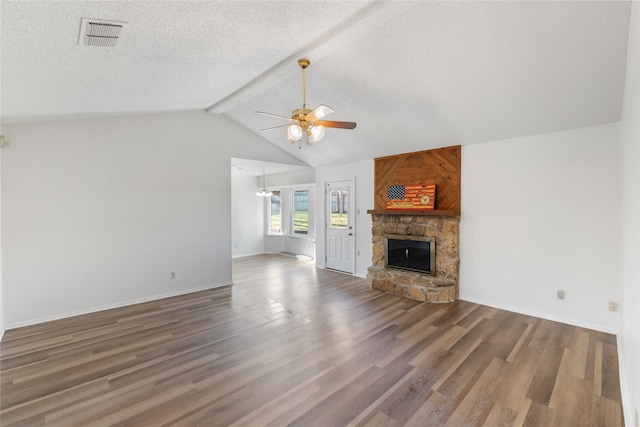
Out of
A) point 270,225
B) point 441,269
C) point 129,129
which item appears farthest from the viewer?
point 270,225

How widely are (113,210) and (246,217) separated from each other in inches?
190

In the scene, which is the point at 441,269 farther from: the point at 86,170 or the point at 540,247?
the point at 86,170

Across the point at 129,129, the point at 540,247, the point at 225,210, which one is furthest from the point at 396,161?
the point at 129,129

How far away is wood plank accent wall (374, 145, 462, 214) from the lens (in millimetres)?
4902

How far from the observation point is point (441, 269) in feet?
16.3

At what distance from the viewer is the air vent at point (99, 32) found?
2086mm

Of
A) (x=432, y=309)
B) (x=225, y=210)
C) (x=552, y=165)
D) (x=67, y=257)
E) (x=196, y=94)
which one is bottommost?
(x=432, y=309)

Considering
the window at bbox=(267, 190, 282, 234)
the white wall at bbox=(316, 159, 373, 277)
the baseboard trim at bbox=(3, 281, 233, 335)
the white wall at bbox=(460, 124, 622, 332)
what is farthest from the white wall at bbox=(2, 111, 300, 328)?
the white wall at bbox=(460, 124, 622, 332)

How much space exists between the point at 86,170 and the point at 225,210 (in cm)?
221

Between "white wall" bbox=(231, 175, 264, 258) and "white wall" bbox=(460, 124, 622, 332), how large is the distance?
638 cm

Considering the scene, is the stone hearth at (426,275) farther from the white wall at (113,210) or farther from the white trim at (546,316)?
the white wall at (113,210)

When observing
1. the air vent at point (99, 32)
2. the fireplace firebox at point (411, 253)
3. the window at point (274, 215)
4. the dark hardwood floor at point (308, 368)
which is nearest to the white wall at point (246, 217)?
the window at point (274, 215)

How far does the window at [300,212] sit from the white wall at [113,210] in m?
3.17

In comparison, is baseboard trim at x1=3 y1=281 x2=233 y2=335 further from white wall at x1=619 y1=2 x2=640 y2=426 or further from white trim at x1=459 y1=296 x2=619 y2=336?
white wall at x1=619 y1=2 x2=640 y2=426
